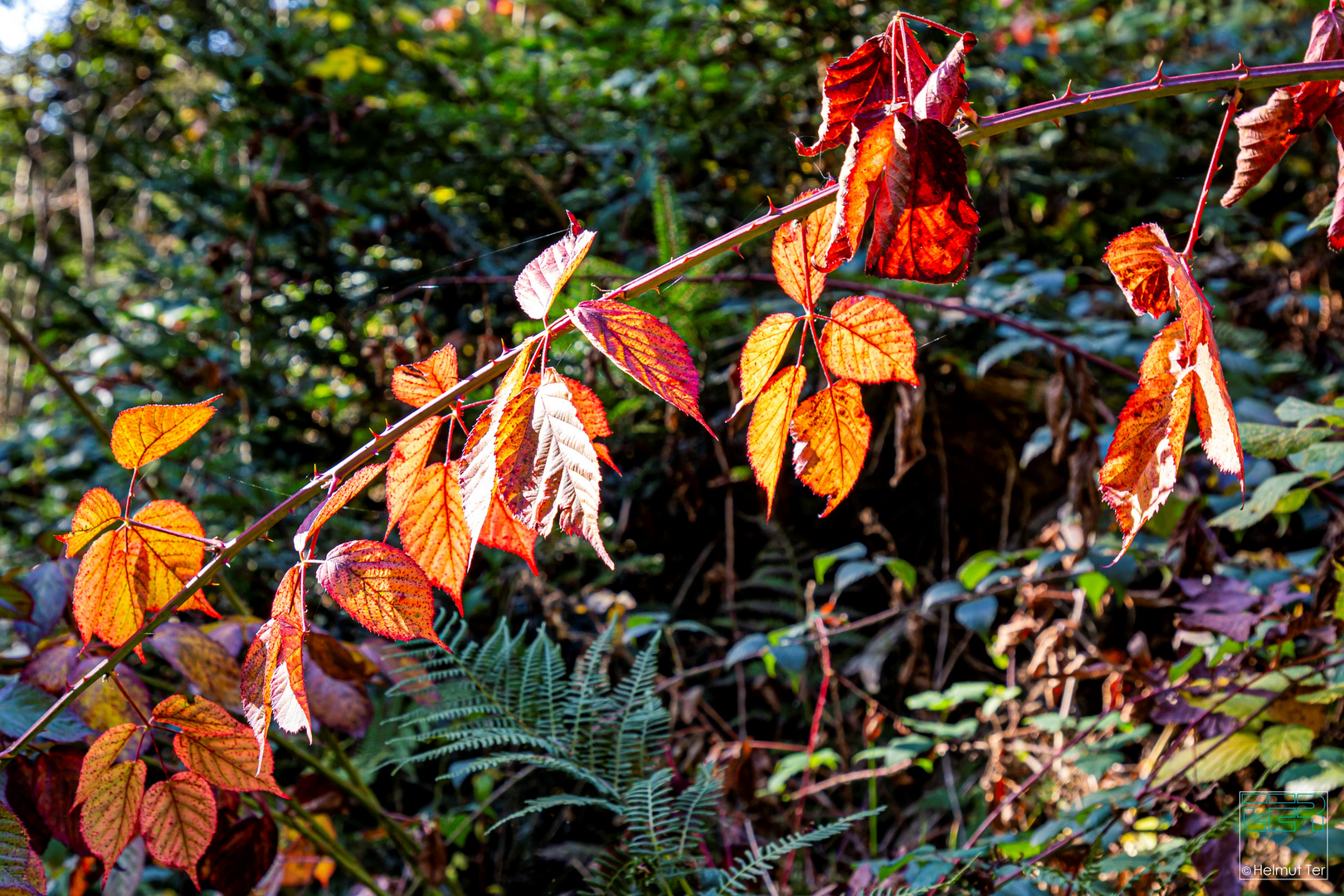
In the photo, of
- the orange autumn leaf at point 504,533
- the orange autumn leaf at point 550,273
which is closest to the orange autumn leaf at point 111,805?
the orange autumn leaf at point 504,533

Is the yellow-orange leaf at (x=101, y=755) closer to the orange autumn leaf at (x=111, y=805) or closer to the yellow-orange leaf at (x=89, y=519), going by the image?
the orange autumn leaf at (x=111, y=805)

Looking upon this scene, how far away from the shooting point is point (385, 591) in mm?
490

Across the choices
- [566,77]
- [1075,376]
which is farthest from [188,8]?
[1075,376]

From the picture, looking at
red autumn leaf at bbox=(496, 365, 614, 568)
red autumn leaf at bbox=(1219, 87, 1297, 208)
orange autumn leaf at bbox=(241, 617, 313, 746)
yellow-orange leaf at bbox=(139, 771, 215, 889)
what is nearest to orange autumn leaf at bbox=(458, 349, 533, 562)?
red autumn leaf at bbox=(496, 365, 614, 568)

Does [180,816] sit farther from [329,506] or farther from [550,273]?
[550,273]

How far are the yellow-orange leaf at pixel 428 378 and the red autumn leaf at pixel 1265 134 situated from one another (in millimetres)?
520

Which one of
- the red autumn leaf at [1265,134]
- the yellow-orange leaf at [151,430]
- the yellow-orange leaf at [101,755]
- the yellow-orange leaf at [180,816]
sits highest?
the yellow-orange leaf at [151,430]

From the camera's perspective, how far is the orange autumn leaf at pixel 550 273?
46cm

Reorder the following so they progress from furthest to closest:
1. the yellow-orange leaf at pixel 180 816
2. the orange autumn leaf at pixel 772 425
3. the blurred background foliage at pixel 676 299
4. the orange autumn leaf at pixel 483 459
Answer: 1. the blurred background foliage at pixel 676 299
2. the yellow-orange leaf at pixel 180 816
3. the orange autumn leaf at pixel 772 425
4. the orange autumn leaf at pixel 483 459

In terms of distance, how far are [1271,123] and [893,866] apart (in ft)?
2.51

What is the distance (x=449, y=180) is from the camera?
221 centimetres

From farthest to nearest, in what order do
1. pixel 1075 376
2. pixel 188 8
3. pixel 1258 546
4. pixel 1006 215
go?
pixel 188 8
pixel 1006 215
pixel 1258 546
pixel 1075 376

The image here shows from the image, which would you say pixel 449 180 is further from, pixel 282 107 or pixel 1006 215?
pixel 1006 215

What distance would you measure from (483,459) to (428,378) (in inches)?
5.6
